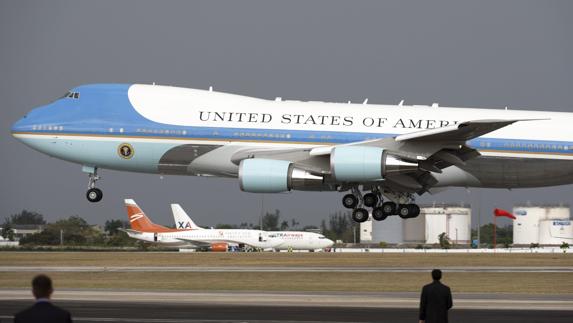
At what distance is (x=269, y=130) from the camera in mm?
42375

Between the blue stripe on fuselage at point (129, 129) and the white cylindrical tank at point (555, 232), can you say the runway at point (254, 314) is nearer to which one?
the blue stripe on fuselage at point (129, 129)

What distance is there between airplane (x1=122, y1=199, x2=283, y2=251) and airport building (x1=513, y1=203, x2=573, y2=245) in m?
46.5

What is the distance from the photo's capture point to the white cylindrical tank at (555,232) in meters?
127

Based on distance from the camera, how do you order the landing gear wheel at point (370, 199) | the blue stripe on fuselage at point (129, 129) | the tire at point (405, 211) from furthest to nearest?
the tire at point (405, 211) → the landing gear wheel at point (370, 199) → the blue stripe on fuselage at point (129, 129)

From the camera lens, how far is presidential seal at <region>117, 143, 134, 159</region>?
141ft

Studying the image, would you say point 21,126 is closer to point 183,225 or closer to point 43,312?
point 43,312

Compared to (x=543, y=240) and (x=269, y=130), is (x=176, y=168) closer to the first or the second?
(x=269, y=130)

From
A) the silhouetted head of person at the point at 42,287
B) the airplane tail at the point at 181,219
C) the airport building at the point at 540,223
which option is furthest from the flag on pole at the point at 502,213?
the silhouetted head of person at the point at 42,287

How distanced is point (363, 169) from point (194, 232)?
6408cm

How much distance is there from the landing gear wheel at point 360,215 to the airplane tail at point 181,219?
6549 cm

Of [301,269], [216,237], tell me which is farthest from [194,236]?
[301,269]

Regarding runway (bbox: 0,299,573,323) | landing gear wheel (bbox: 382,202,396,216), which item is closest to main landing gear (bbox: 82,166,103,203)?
landing gear wheel (bbox: 382,202,396,216)

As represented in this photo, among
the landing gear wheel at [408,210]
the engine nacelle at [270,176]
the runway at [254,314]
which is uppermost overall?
the engine nacelle at [270,176]

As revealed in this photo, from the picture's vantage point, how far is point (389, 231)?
455ft
